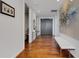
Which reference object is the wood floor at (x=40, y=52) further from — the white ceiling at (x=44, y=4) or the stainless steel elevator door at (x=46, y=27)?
the stainless steel elevator door at (x=46, y=27)

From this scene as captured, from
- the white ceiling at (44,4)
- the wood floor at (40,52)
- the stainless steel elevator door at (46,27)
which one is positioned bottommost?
the wood floor at (40,52)

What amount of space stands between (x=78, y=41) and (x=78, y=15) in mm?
813

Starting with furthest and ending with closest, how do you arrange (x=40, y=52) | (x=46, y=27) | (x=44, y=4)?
(x=46, y=27), (x=44, y=4), (x=40, y=52)

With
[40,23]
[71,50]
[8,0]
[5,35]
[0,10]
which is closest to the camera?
[0,10]

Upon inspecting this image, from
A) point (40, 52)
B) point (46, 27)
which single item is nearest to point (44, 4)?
point (40, 52)

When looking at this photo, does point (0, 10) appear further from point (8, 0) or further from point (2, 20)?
point (8, 0)

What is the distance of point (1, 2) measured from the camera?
120 inches

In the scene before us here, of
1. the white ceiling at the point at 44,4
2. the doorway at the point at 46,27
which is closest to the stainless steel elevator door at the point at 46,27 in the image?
the doorway at the point at 46,27

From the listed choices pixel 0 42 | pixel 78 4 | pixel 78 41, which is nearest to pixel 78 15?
pixel 78 4

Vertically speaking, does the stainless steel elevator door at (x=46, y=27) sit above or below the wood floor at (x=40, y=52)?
above

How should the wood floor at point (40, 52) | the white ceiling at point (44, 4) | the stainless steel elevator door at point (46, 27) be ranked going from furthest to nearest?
the stainless steel elevator door at point (46, 27) < the white ceiling at point (44, 4) < the wood floor at point (40, 52)

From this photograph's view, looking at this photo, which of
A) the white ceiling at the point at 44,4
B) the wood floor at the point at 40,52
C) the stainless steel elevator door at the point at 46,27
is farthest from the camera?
the stainless steel elevator door at the point at 46,27

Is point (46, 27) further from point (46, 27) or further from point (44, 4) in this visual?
point (44, 4)

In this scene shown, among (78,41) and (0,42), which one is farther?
(78,41)
